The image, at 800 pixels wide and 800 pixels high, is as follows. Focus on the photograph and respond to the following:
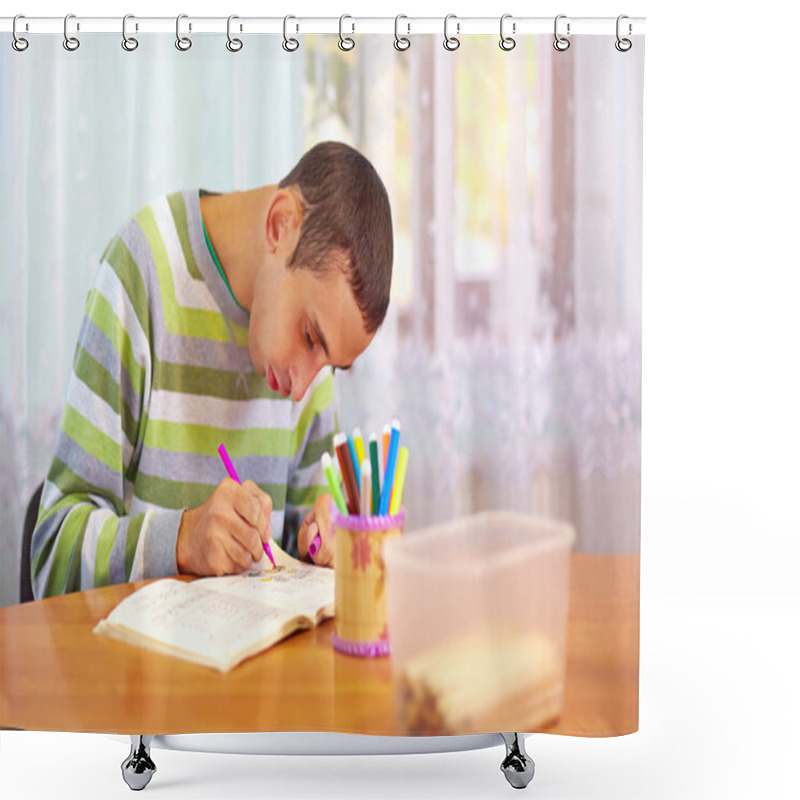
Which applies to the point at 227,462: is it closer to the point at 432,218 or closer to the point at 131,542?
the point at 131,542

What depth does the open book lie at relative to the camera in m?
1.31

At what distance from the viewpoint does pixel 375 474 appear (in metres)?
1.35

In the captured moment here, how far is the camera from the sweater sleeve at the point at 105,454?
1375 mm

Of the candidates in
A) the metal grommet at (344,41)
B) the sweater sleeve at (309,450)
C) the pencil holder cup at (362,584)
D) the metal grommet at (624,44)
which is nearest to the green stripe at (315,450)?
the sweater sleeve at (309,450)

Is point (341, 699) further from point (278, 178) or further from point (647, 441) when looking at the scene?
point (647, 441)

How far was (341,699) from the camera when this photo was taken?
4.35 ft

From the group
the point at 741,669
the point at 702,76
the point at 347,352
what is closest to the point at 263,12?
the point at 347,352

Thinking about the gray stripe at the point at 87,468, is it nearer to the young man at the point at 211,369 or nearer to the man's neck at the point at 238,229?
the young man at the point at 211,369

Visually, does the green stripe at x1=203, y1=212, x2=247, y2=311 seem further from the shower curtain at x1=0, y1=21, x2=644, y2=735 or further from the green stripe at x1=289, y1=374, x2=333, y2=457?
Result: the green stripe at x1=289, y1=374, x2=333, y2=457

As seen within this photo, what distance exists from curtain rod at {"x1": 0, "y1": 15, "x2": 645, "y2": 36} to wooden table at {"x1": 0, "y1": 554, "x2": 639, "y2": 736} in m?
0.76

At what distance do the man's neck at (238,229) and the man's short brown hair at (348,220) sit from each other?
49 mm

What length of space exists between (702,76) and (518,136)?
26.8 inches

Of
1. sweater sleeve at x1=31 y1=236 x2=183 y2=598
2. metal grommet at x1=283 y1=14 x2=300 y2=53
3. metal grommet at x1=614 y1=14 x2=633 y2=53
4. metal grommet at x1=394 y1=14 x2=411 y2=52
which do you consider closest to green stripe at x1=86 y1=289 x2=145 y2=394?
sweater sleeve at x1=31 y1=236 x2=183 y2=598

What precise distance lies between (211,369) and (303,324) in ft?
0.49
